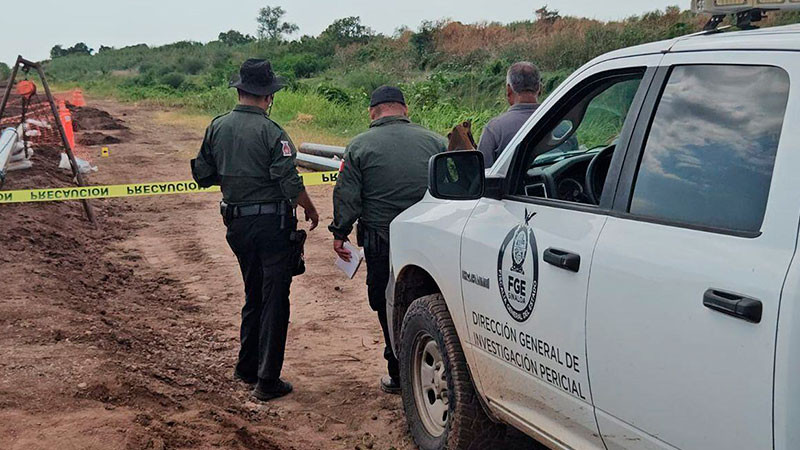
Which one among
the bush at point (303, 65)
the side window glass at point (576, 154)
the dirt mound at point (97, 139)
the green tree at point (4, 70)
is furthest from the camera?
the green tree at point (4, 70)

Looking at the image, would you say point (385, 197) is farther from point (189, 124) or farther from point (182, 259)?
point (189, 124)

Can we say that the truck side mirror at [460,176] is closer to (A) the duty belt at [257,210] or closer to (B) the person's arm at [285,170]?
(B) the person's arm at [285,170]

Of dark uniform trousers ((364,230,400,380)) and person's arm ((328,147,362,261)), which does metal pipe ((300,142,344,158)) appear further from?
person's arm ((328,147,362,261))

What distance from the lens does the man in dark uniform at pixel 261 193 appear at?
5.68 meters

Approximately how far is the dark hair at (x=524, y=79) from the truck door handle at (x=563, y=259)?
2.80 metres

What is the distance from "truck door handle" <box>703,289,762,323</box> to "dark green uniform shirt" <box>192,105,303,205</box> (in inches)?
139

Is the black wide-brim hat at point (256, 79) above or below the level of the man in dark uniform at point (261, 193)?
above

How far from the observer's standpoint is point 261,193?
5742 mm

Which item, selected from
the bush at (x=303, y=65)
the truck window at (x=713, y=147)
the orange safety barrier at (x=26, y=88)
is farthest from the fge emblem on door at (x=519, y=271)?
the bush at (x=303, y=65)

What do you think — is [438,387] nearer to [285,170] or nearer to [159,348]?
[285,170]

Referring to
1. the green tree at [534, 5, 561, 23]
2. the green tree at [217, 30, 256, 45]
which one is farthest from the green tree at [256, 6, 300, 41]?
the green tree at [534, 5, 561, 23]

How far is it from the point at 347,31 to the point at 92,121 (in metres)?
34.2

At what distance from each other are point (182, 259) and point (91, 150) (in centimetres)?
1309

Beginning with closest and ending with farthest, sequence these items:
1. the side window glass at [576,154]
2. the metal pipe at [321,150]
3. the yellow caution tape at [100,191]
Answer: the side window glass at [576,154] → the yellow caution tape at [100,191] → the metal pipe at [321,150]
